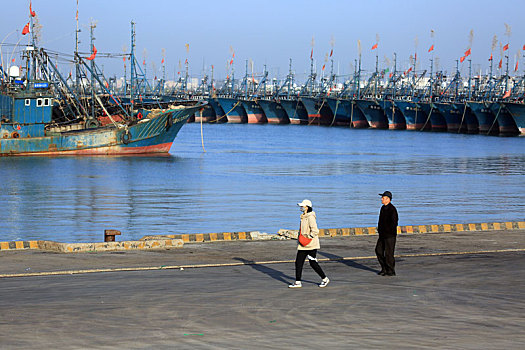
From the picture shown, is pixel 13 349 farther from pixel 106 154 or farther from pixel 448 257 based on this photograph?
pixel 106 154

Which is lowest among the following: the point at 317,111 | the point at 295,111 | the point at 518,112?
the point at 295,111

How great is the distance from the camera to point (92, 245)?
19422 mm

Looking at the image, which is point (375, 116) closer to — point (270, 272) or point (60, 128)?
point (60, 128)

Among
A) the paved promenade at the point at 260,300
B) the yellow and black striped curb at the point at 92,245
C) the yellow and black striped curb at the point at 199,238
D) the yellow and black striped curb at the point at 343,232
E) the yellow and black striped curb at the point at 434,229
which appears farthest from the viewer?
the yellow and black striped curb at the point at 434,229

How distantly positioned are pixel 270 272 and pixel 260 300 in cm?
328

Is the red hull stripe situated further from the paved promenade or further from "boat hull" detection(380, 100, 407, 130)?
"boat hull" detection(380, 100, 407, 130)

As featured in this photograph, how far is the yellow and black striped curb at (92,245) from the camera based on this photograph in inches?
753

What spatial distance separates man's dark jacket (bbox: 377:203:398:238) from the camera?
1588 centimetres

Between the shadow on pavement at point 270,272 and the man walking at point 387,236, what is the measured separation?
1858 mm

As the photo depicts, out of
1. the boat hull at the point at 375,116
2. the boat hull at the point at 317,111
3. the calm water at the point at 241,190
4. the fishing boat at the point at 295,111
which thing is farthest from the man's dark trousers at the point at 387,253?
the fishing boat at the point at 295,111

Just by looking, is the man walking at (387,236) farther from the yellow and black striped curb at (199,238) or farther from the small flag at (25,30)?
the small flag at (25,30)

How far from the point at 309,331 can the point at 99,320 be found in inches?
122

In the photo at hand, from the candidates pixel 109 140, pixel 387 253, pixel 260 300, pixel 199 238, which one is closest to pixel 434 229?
pixel 199 238

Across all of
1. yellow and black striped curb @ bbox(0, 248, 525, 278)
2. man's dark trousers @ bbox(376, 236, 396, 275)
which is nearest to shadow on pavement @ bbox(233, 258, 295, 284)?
yellow and black striped curb @ bbox(0, 248, 525, 278)
